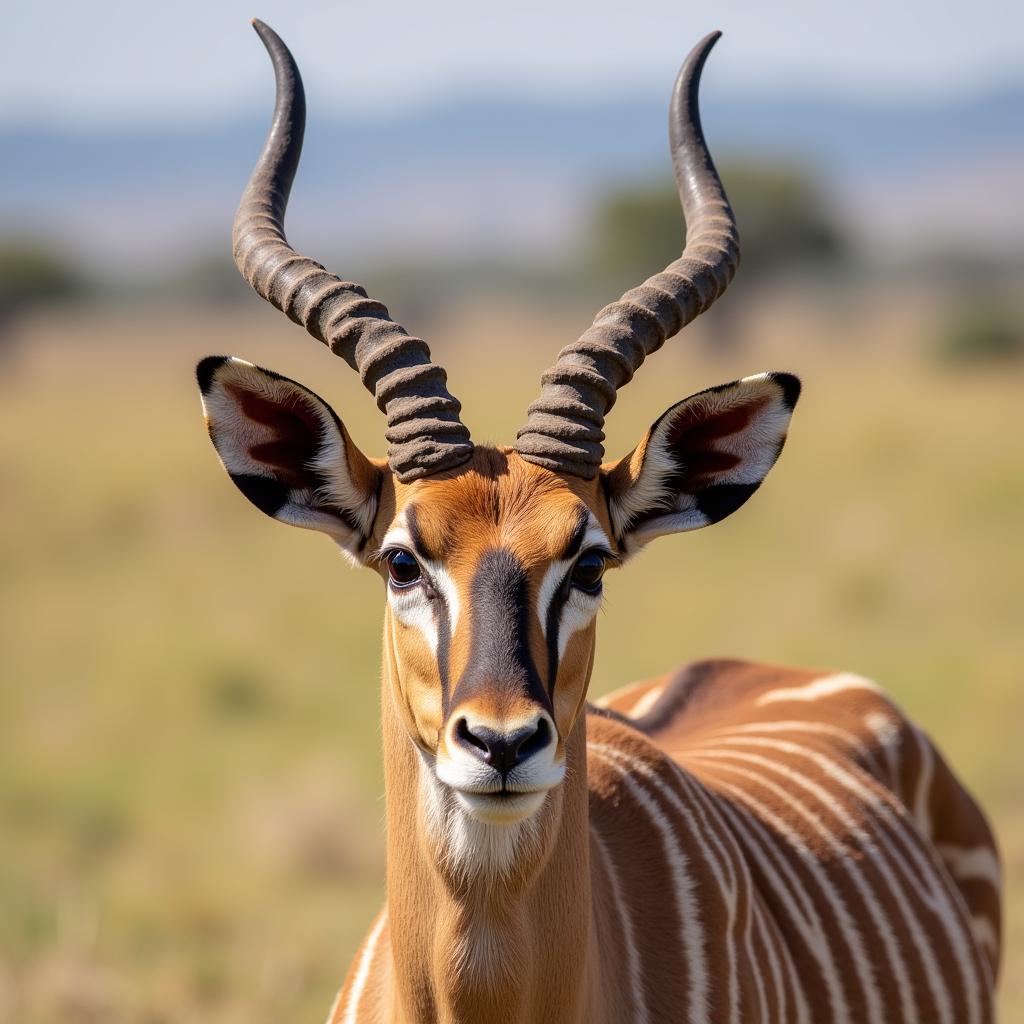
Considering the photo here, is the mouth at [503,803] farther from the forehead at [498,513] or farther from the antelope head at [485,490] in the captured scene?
the forehead at [498,513]

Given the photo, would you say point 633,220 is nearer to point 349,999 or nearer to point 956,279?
point 349,999

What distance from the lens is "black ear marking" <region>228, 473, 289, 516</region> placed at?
4383 mm

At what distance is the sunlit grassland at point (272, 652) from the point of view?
8.91 metres

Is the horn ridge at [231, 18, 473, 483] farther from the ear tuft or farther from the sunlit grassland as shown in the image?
the sunlit grassland

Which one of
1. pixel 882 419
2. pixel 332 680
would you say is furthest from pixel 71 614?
pixel 882 419

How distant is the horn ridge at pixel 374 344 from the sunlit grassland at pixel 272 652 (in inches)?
114

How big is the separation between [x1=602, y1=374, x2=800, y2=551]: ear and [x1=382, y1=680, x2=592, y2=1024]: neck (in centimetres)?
66

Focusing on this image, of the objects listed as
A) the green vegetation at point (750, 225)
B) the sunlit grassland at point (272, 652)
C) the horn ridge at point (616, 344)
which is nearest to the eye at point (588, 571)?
the horn ridge at point (616, 344)

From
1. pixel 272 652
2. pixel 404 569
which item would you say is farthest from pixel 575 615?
pixel 272 652

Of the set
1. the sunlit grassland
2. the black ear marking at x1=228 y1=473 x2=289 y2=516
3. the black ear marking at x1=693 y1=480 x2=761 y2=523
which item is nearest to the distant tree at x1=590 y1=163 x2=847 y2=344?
the sunlit grassland

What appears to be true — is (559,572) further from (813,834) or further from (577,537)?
(813,834)

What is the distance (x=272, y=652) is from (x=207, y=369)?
1082 cm

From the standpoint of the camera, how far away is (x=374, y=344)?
14.0ft

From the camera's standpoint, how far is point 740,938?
4664 mm
